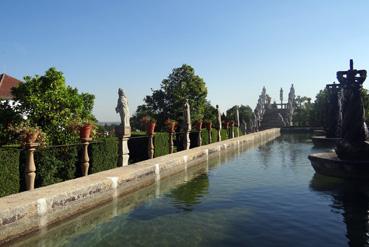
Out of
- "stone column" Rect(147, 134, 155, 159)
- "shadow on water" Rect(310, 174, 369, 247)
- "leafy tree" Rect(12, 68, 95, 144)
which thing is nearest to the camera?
"shadow on water" Rect(310, 174, 369, 247)

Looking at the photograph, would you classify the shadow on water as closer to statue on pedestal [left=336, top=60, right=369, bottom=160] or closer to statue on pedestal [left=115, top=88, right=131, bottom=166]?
statue on pedestal [left=336, top=60, right=369, bottom=160]

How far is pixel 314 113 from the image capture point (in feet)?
228

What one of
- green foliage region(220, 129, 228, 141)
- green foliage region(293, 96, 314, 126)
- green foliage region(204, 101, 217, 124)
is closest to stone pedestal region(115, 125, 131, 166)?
green foliage region(220, 129, 228, 141)

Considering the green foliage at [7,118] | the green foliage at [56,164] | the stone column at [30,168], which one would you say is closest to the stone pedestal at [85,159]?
the green foliage at [56,164]

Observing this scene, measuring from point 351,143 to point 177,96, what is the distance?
23.0 metres

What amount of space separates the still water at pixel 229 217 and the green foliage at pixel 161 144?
17.0ft

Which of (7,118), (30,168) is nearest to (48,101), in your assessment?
(7,118)

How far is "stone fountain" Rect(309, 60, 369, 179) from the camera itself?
506 inches

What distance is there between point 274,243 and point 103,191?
16.4 feet

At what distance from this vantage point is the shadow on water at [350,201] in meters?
7.35

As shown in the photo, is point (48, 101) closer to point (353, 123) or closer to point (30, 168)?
point (30, 168)

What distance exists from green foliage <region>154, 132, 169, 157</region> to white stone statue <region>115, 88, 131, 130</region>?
A: 410 cm

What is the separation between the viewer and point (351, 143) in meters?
13.4

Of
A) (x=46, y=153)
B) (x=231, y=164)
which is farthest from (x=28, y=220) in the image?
(x=231, y=164)
